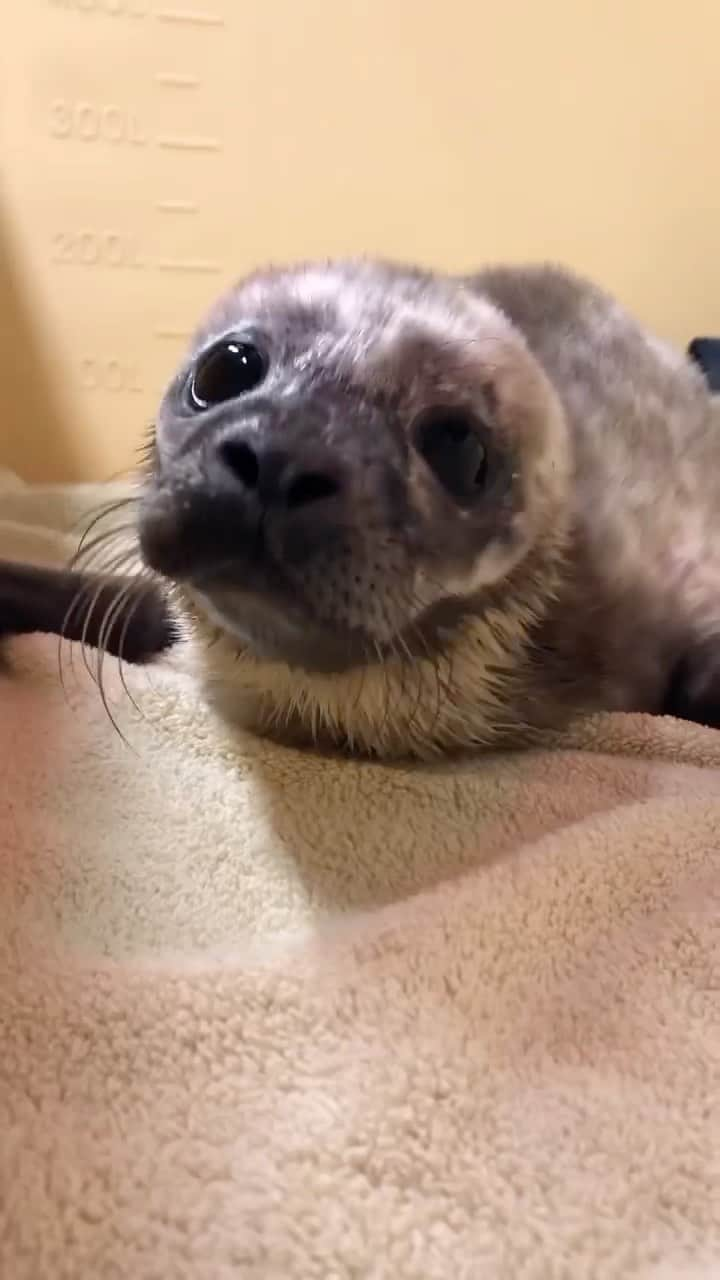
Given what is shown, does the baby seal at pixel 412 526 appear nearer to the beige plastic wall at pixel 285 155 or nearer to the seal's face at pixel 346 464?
the seal's face at pixel 346 464

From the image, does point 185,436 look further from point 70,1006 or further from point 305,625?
point 70,1006

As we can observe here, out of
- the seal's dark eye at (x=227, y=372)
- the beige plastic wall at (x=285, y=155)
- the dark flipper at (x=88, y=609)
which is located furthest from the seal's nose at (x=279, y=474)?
the beige plastic wall at (x=285, y=155)

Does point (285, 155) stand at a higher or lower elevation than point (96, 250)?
higher

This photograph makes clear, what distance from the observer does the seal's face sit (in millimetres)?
775

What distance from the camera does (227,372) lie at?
90 centimetres

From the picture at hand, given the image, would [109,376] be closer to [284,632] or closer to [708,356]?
[708,356]

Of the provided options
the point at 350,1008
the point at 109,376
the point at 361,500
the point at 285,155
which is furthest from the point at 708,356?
the point at 350,1008

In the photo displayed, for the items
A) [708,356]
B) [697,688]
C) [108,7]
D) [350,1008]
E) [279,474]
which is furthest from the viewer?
[708,356]

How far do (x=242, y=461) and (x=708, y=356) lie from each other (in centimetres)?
104

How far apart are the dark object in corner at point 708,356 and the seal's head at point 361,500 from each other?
59 centimetres

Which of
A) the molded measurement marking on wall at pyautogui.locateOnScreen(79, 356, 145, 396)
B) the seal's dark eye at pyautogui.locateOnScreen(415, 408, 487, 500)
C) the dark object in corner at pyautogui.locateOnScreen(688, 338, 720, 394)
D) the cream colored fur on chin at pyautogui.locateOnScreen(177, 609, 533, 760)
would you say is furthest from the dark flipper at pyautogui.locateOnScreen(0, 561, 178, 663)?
the dark object in corner at pyautogui.locateOnScreen(688, 338, 720, 394)

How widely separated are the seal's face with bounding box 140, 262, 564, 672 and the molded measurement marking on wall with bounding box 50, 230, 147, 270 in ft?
2.12

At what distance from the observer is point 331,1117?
1.77ft

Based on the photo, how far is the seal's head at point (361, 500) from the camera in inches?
30.7
